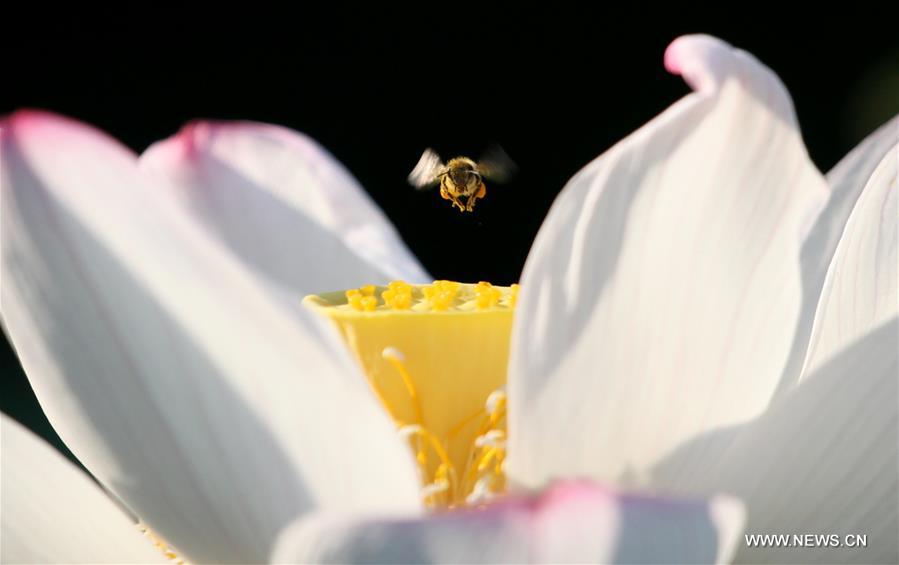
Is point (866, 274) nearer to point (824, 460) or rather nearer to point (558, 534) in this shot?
point (824, 460)

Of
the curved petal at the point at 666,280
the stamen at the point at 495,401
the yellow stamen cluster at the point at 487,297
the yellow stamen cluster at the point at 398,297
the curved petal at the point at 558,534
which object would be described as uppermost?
the curved petal at the point at 666,280

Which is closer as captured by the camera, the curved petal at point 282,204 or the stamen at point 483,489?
the stamen at point 483,489

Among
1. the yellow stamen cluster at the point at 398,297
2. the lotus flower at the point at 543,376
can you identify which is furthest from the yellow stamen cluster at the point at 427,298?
the lotus flower at the point at 543,376

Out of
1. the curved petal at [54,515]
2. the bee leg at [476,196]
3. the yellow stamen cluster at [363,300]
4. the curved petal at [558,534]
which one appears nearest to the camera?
the curved petal at [558,534]

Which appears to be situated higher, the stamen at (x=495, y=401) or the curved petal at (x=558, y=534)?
the curved petal at (x=558, y=534)

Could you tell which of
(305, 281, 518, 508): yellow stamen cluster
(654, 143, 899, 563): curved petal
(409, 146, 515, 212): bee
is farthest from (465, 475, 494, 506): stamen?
(409, 146, 515, 212): bee

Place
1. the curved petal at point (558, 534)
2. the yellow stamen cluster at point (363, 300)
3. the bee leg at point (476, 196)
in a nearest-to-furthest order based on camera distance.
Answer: the curved petal at point (558, 534) < the yellow stamen cluster at point (363, 300) < the bee leg at point (476, 196)

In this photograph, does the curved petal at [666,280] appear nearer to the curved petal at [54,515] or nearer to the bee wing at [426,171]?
the curved petal at [54,515]

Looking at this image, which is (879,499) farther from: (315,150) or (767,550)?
(315,150)
